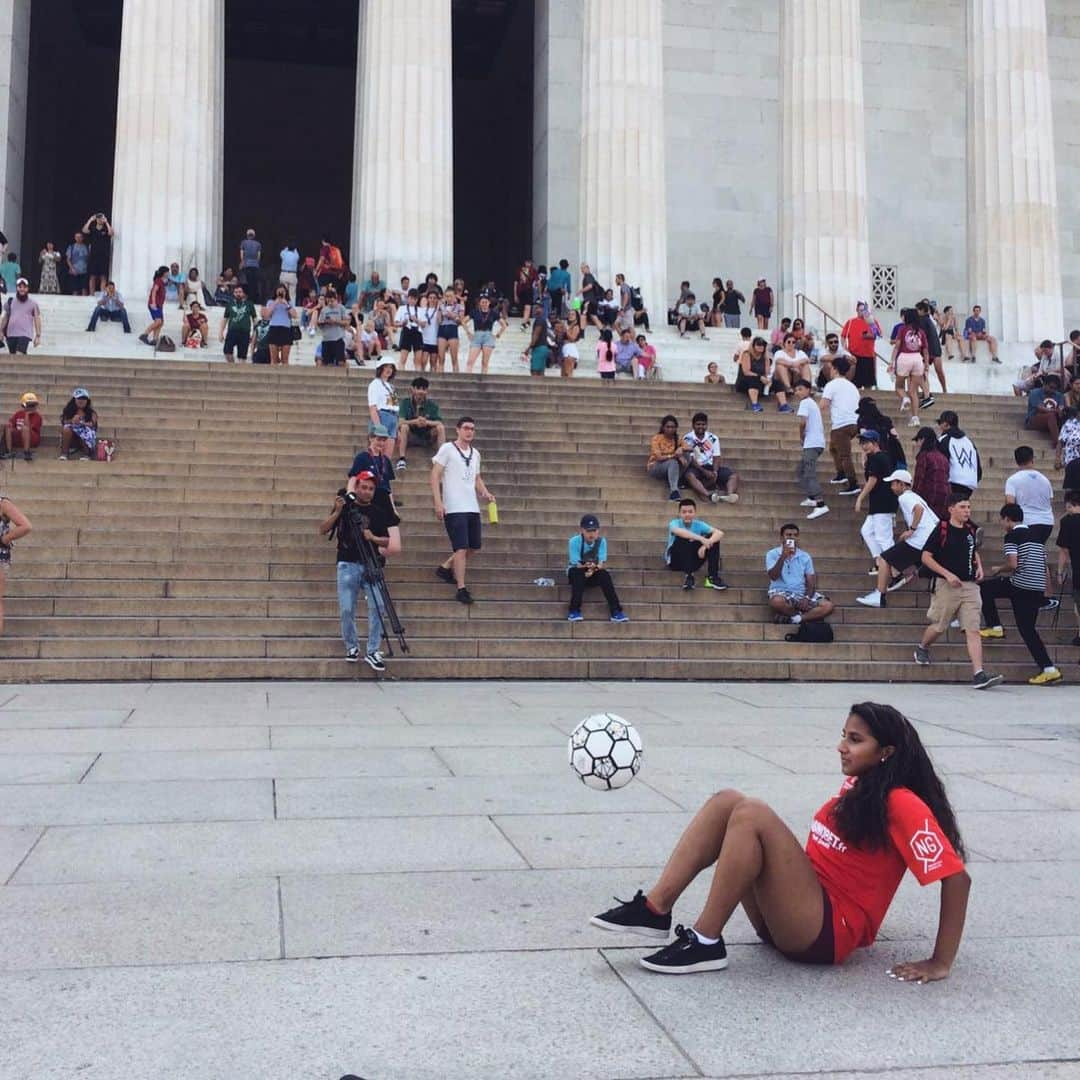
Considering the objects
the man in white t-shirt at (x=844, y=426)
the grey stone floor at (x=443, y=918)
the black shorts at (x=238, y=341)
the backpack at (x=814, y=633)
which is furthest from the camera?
the black shorts at (x=238, y=341)

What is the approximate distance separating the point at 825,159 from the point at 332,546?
19.4 metres

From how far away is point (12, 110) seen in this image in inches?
1252

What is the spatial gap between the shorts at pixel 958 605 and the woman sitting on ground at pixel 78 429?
10.5 metres

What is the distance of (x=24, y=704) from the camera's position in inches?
411

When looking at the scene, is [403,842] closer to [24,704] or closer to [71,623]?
[24,704]

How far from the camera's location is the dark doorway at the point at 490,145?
1774 inches

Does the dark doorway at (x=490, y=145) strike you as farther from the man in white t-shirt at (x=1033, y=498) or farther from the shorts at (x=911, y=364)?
the man in white t-shirt at (x=1033, y=498)

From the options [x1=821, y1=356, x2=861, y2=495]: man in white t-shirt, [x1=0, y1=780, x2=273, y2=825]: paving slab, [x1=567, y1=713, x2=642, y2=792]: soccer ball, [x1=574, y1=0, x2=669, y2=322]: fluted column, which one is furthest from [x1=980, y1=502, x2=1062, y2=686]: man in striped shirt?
[x1=574, y1=0, x2=669, y2=322]: fluted column

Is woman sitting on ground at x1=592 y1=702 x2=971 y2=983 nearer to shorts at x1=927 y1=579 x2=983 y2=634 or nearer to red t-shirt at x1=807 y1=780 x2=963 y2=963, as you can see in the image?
red t-shirt at x1=807 y1=780 x2=963 y2=963

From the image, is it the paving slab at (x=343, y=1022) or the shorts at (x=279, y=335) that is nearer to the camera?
the paving slab at (x=343, y=1022)

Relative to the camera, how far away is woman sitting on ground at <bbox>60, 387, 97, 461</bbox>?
667 inches

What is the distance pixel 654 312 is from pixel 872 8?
47.6 feet

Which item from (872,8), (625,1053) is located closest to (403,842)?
(625,1053)

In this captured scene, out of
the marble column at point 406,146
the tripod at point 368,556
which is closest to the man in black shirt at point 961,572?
the tripod at point 368,556
